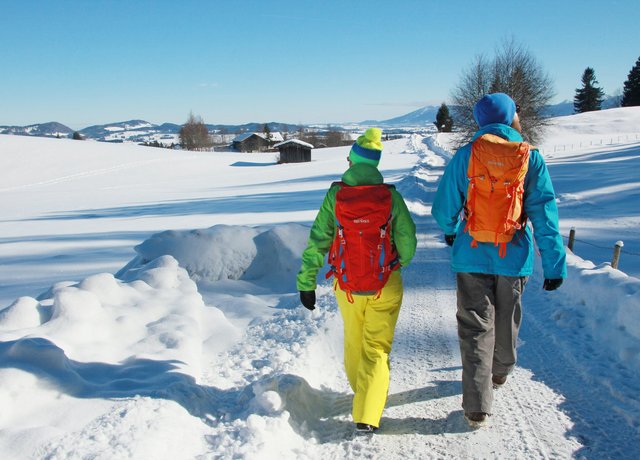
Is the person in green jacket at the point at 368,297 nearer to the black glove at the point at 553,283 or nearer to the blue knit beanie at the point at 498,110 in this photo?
Result: the blue knit beanie at the point at 498,110

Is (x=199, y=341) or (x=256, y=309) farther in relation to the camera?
(x=256, y=309)

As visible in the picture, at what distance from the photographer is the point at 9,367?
9.47 ft

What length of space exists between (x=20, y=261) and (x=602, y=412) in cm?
1043

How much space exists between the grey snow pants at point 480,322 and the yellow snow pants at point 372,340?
43 centimetres

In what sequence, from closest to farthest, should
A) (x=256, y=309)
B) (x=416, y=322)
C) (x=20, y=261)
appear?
(x=416, y=322) < (x=256, y=309) < (x=20, y=261)

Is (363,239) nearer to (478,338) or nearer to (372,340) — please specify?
(372,340)

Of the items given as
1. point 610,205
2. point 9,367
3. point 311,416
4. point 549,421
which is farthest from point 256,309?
point 610,205

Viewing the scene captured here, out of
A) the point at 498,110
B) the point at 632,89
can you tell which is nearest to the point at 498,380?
the point at 498,110

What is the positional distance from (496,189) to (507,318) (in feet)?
2.88

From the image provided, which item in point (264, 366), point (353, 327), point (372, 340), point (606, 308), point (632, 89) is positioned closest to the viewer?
point (372, 340)

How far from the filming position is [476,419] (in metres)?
2.93

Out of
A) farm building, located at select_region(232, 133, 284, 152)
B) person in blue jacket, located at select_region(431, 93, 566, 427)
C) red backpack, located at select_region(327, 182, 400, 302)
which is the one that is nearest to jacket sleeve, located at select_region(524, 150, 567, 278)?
person in blue jacket, located at select_region(431, 93, 566, 427)

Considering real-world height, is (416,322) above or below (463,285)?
below

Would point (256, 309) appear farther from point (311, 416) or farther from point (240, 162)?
point (240, 162)
